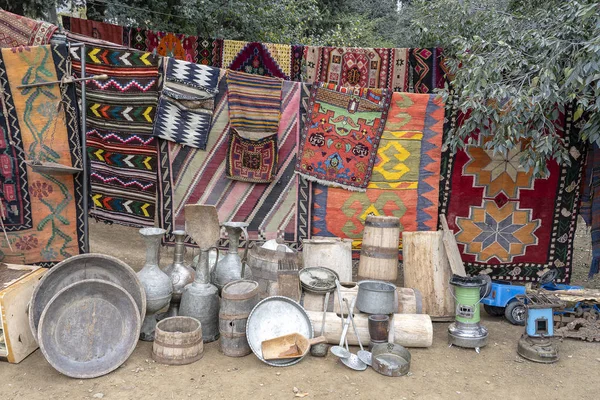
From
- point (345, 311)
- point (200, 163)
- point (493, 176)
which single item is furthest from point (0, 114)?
point (493, 176)

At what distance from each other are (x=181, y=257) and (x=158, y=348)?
809 mm

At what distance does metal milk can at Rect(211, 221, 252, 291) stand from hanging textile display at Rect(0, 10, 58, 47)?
2.36 meters

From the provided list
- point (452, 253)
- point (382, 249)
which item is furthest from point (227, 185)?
point (452, 253)

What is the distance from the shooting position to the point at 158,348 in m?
3.71

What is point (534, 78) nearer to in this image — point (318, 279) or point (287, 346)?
point (318, 279)

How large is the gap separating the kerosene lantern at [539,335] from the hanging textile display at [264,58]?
3.53m

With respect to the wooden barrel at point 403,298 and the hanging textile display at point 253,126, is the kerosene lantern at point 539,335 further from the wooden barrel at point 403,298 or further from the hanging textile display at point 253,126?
the hanging textile display at point 253,126

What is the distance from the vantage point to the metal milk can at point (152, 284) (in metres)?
3.89

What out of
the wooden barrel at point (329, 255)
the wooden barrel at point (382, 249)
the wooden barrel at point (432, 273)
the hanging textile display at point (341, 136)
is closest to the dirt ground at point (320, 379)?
the wooden barrel at point (432, 273)

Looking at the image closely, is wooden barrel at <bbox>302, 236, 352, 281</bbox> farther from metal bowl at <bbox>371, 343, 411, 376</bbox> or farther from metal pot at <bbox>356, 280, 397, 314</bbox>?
metal bowl at <bbox>371, 343, 411, 376</bbox>

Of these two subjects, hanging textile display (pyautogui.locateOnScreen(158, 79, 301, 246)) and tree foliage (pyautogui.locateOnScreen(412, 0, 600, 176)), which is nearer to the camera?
tree foliage (pyautogui.locateOnScreen(412, 0, 600, 176))

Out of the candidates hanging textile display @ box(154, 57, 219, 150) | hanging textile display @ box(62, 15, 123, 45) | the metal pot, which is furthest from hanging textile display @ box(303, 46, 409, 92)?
the metal pot

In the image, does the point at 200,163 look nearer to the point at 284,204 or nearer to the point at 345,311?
the point at 284,204

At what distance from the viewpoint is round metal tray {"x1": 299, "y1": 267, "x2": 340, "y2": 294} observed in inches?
162
